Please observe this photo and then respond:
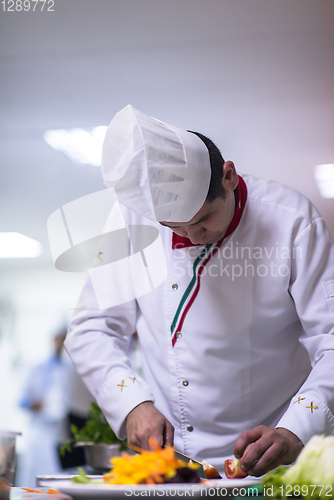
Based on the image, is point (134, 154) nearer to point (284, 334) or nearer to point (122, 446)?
point (284, 334)

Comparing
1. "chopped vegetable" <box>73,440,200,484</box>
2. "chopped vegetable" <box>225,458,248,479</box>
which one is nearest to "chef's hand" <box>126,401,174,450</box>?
"chopped vegetable" <box>225,458,248,479</box>

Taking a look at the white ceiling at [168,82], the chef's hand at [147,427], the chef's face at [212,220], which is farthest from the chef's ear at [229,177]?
the chef's hand at [147,427]

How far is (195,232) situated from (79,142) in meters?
0.69

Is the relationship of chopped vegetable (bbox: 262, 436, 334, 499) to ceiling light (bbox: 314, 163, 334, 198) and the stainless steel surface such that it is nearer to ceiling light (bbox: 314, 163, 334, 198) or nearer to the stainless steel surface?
ceiling light (bbox: 314, 163, 334, 198)

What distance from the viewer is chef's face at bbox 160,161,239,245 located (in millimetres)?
1003

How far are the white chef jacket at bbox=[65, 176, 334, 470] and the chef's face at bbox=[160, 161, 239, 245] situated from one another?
8cm

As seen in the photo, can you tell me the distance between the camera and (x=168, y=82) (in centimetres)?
142

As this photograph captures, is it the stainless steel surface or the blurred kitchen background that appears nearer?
the blurred kitchen background

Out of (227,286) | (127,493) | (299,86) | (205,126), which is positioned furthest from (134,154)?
(299,86)

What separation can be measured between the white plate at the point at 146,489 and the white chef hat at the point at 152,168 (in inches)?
19.2

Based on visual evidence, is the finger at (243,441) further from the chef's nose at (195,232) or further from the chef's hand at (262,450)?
the chef's nose at (195,232)

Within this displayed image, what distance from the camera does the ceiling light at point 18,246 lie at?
4.77ft

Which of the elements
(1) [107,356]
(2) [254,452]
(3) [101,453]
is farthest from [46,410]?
(2) [254,452]

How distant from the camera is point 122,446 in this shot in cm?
185
